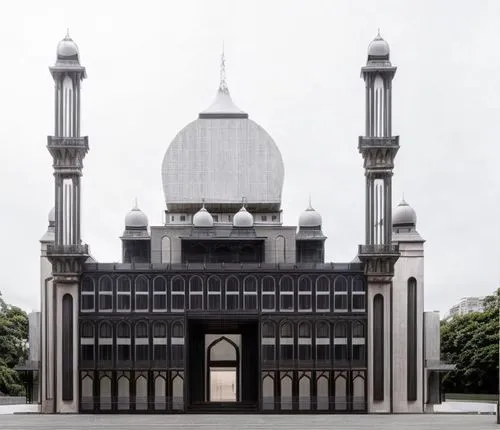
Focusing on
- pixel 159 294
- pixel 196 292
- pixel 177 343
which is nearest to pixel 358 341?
pixel 196 292

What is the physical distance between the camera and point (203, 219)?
9375cm

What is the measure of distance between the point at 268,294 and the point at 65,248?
48.6ft

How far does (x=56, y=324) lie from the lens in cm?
8650

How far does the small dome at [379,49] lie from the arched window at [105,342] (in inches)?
1086

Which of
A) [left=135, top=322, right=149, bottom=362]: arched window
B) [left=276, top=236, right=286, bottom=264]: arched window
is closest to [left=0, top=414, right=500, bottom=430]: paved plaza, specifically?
[left=135, top=322, right=149, bottom=362]: arched window

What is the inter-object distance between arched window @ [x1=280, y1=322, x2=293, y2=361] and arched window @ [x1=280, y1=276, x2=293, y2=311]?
1.21m

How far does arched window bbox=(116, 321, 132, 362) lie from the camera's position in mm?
86625

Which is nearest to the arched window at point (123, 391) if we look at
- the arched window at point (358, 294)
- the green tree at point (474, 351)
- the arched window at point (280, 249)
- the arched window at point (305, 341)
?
the arched window at point (305, 341)

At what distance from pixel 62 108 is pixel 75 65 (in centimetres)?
330

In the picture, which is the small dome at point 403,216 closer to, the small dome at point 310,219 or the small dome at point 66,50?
the small dome at point 310,219

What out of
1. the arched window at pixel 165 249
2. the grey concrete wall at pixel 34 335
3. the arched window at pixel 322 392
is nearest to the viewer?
the arched window at pixel 322 392

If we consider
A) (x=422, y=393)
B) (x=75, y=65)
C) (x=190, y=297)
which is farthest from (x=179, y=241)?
(x=422, y=393)

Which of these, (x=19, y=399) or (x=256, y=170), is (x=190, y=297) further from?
(x=19, y=399)

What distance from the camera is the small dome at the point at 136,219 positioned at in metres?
98.2
